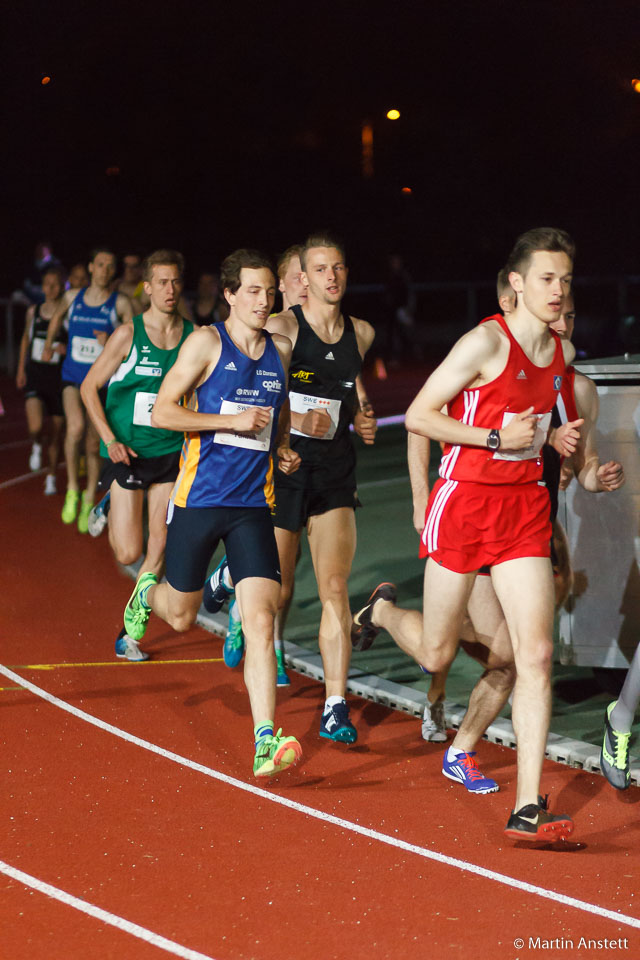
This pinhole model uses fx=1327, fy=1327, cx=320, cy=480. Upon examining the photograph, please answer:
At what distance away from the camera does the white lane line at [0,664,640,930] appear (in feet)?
14.3

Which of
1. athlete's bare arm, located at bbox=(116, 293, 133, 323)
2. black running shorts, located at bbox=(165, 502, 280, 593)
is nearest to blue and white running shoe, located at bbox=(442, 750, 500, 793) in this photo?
black running shorts, located at bbox=(165, 502, 280, 593)

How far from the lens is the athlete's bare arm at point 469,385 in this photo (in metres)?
4.85

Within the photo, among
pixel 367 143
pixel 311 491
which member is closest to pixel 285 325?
pixel 311 491

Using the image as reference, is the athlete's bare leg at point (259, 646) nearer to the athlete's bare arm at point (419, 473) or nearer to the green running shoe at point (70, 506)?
the athlete's bare arm at point (419, 473)

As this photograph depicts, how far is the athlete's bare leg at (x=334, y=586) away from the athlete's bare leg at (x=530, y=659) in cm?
143

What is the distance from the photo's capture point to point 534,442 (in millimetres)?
4957

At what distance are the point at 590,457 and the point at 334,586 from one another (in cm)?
152

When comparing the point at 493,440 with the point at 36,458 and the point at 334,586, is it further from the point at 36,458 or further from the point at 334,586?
the point at 36,458

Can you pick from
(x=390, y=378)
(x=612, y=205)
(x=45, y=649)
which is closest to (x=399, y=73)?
(x=612, y=205)

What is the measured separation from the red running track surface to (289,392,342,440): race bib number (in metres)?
1.42

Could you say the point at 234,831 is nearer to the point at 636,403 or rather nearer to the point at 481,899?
the point at 481,899

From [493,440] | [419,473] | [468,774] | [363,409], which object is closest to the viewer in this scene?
[493,440]

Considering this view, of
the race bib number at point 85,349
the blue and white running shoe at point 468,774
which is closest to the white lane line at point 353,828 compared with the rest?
the blue and white running shoe at point 468,774

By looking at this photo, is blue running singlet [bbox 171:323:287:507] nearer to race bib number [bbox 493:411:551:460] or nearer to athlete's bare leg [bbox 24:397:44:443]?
race bib number [bbox 493:411:551:460]
